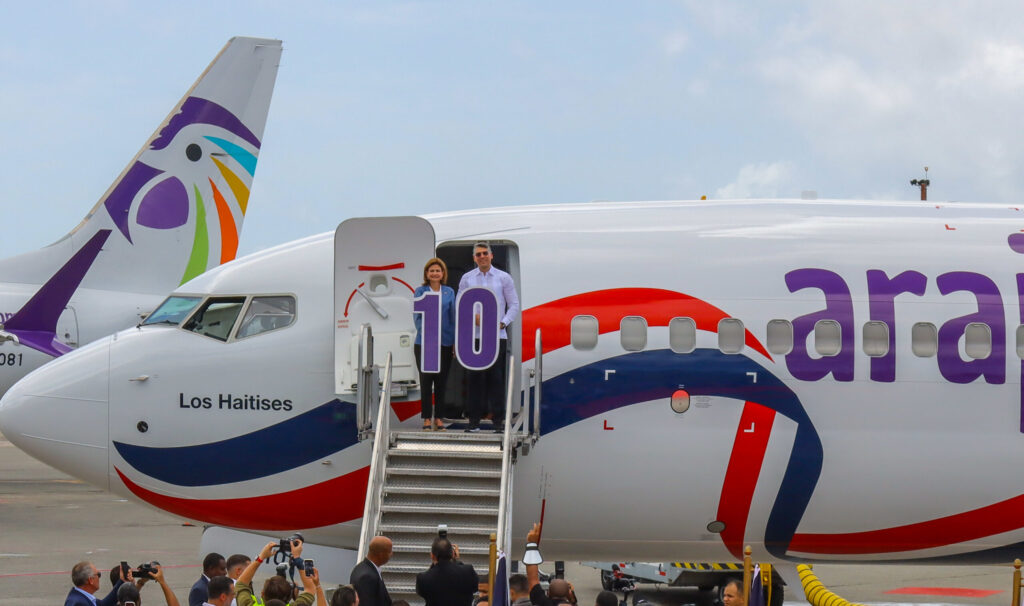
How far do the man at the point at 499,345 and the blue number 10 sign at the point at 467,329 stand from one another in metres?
0.07

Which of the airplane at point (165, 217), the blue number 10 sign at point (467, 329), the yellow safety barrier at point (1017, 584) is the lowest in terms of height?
the yellow safety barrier at point (1017, 584)

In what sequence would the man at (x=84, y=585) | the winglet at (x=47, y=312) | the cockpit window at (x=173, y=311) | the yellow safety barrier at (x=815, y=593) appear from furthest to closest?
the winglet at (x=47, y=312) < the yellow safety barrier at (x=815, y=593) < the cockpit window at (x=173, y=311) < the man at (x=84, y=585)

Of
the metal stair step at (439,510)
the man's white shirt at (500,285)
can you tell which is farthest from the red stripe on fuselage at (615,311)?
the metal stair step at (439,510)

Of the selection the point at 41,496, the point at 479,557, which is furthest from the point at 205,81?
the point at 479,557

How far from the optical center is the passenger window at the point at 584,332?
41.7ft

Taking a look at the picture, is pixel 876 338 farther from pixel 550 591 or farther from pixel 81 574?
pixel 81 574

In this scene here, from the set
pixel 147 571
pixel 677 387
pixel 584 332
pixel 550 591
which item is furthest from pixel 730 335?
pixel 147 571

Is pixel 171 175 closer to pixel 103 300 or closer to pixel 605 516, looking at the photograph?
pixel 103 300

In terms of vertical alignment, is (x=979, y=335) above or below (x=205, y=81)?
below

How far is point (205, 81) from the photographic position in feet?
96.5

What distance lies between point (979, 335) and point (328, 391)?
656 centimetres

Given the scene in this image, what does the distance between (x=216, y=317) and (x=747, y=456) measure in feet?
18.1

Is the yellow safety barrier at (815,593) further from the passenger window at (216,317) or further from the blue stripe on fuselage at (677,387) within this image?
the passenger window at (216,317)

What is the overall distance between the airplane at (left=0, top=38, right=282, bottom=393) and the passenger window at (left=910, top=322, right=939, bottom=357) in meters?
20.0
